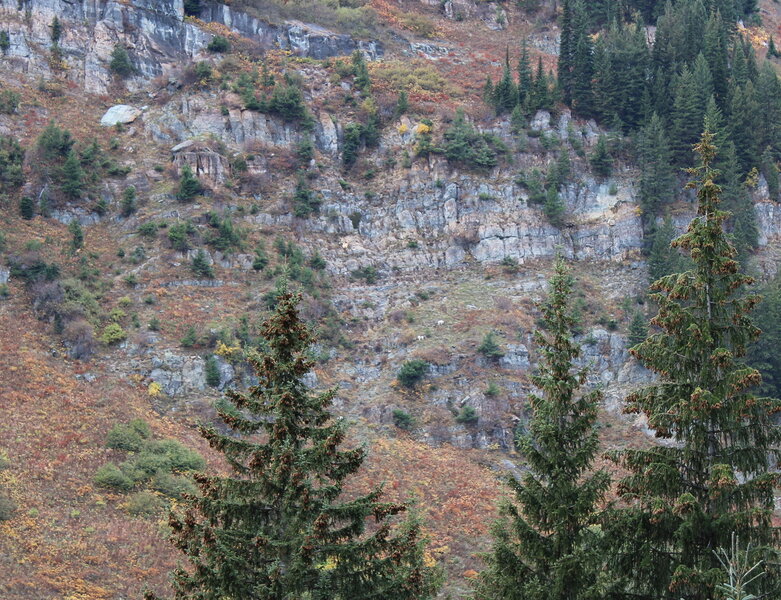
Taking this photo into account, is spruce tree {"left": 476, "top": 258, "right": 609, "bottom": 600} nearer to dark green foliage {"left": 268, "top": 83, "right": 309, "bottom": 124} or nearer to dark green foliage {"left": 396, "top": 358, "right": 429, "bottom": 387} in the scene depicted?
dark green foliage {"left": 396, "top": 358, "right": 429, "bottom": 387}

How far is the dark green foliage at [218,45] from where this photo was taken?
6241 centimetres

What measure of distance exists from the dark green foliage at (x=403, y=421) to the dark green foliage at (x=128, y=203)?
72.1 feet

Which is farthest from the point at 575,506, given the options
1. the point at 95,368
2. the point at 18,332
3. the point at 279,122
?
the point at 279,122

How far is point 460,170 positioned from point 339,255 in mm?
11666

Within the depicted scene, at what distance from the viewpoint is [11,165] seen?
4688cm

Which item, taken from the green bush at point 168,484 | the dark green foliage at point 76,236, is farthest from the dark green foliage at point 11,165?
the green bush at point 168,484

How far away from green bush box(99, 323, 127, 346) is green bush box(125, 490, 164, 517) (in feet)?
39.2

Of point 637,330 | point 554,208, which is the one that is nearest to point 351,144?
point 554,208

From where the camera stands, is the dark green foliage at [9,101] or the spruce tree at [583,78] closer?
the dark green foliage at [9,101]

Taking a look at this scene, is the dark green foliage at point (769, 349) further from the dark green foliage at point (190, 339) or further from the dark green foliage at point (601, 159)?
the dark green foliage at point (190, 339)

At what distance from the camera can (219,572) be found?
10.6 metres

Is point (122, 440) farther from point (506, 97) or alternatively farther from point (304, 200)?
point (506, 97)

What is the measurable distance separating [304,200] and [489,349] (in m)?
17.9

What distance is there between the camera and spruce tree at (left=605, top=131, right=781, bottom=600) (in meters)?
12.0
